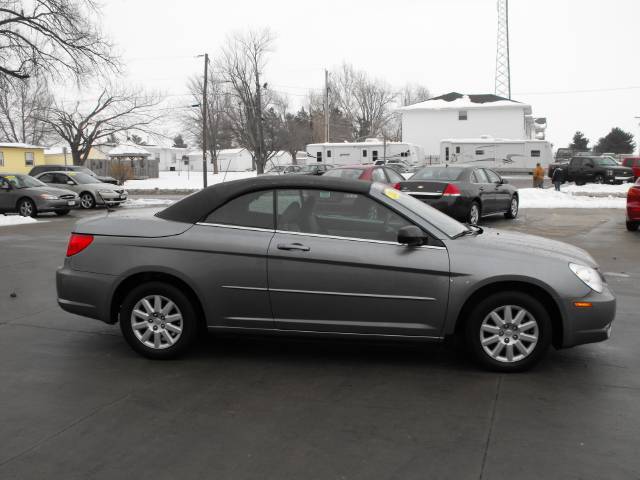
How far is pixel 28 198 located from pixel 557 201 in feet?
61.1

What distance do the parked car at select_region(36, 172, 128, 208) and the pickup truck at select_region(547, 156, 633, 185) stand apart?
996 inches

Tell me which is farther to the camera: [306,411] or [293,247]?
[293,247]

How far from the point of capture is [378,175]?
1659cm

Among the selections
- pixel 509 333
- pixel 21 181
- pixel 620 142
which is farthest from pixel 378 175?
pixel 620 142

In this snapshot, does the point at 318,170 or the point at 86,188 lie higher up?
the point at 86,188

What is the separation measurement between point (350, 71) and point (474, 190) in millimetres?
76687

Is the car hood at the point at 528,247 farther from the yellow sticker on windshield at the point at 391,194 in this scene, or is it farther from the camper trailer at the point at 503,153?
the camper trailer at the point at 503,153

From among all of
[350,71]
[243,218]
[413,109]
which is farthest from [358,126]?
[243,218]

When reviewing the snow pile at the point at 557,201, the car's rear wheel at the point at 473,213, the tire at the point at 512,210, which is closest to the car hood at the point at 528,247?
the car's rear wheel at the point at 473,213

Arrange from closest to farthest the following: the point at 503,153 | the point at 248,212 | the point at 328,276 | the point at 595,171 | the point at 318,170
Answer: the point at 328,276, the point at 248,212, the point at 318,170, the point at 595,171, the point at 503,153

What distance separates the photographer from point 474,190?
52.4ft

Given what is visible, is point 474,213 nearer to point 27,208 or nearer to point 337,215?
point 337,215

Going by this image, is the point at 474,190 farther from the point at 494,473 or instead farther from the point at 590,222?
the point at 494,473

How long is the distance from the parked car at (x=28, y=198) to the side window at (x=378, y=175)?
10.6 m
